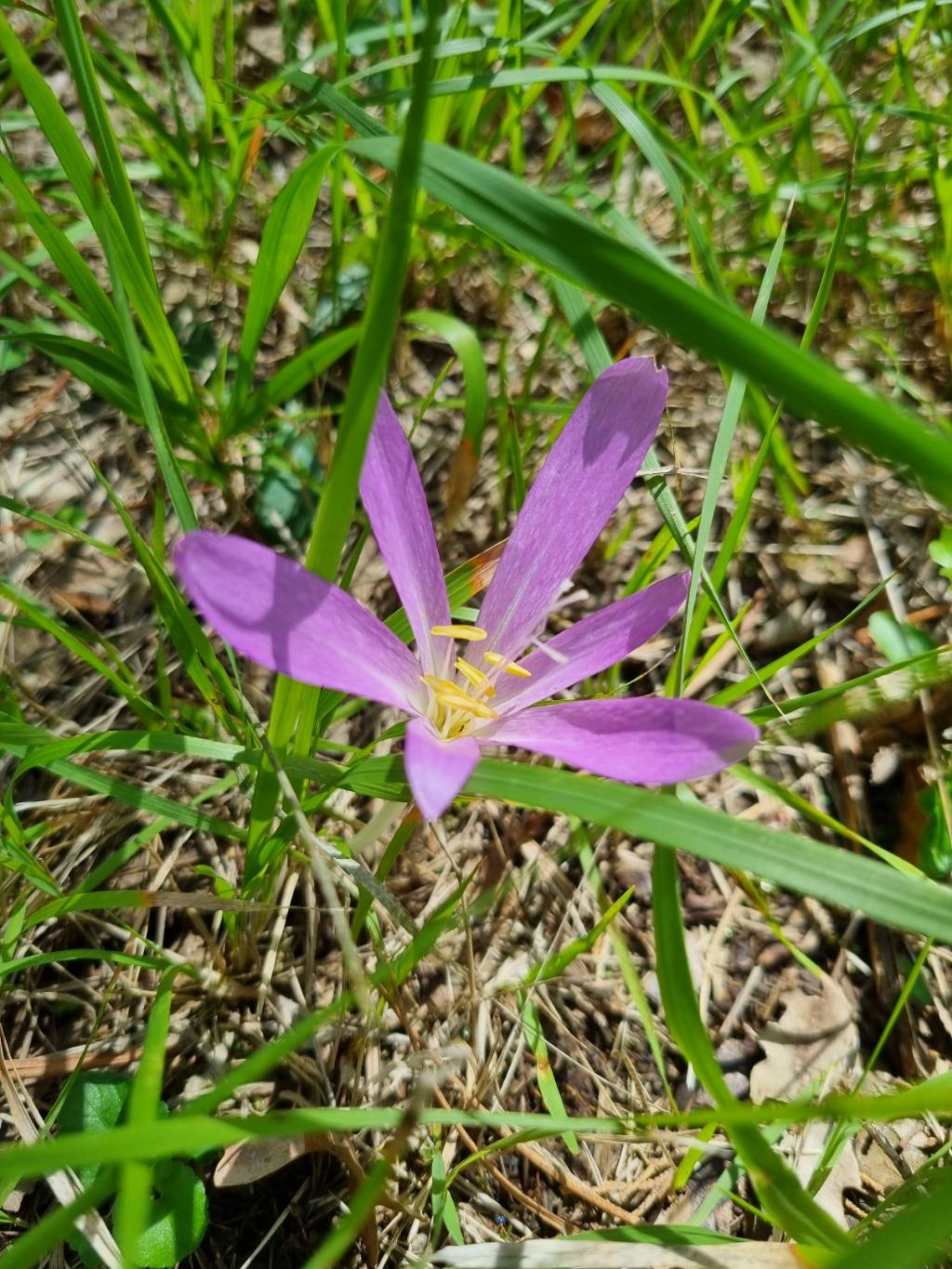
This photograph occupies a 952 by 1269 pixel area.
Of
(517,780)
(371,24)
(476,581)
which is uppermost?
(371,24)

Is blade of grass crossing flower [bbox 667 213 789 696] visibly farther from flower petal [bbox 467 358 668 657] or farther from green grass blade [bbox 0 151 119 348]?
green grass blade [bbox 0 151 119 348]

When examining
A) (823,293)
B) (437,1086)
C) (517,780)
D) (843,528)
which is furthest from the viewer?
(843,528)

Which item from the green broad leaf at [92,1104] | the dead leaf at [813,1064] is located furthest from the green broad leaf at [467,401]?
the dead leaf at [813,1064]

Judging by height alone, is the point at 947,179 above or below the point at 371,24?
below

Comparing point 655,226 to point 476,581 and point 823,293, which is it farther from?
point 476,581

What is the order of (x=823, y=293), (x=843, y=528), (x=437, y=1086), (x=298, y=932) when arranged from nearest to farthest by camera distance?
(x=823, y=293)
(x=437, y=1086)
(x=298, y=932)
(x=843, y=528)

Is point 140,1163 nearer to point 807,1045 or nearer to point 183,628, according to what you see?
point 183,628

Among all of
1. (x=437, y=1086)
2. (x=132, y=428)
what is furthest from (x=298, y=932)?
(x=132, y=428)
